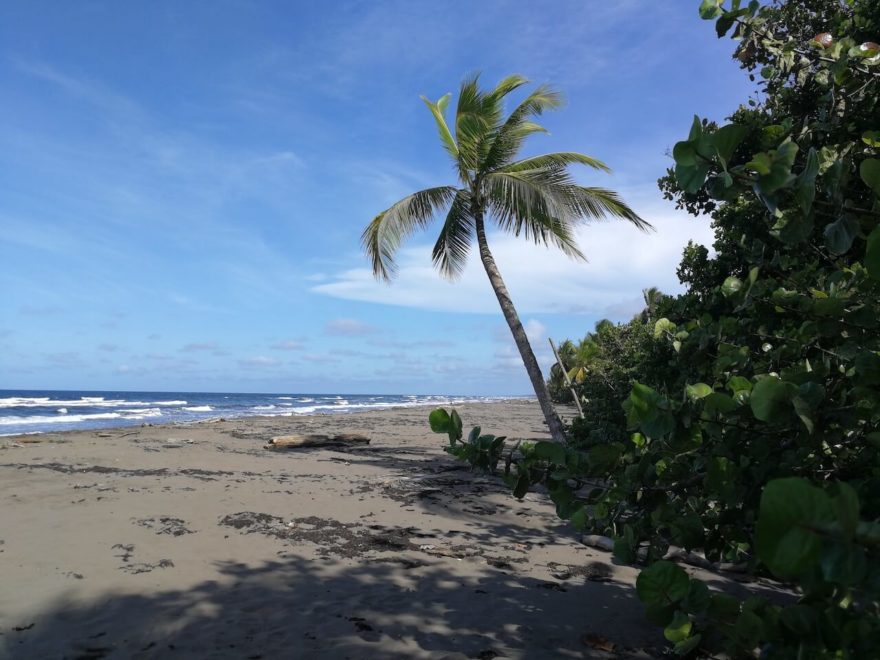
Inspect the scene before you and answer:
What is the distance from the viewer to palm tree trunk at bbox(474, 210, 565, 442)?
32.0 feet

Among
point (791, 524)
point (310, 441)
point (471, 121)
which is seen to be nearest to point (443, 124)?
point (471, 121)

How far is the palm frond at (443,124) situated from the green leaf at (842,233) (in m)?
10.2

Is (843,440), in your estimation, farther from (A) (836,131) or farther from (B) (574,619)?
(A) (836,131)

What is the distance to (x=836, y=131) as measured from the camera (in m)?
4.70

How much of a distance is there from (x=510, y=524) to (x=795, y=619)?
5.69 m

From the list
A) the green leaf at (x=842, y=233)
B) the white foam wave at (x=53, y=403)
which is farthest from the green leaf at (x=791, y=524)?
the white foam wave at (x=53, y=403)

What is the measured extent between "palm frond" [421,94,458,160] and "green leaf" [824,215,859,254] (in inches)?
402

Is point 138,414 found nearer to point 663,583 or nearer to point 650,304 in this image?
point 650,304

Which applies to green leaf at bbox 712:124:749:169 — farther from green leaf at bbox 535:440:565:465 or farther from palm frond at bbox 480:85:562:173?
palm frond at bbox 480:85:562:173

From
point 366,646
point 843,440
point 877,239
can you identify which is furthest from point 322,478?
point 877,239

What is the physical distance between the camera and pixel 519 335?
33.7ft

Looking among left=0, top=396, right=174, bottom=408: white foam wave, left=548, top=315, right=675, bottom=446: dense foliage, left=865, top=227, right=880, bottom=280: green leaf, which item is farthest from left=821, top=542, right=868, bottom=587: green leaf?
left=0, top=396, right=174, bottom=408: white foam wave

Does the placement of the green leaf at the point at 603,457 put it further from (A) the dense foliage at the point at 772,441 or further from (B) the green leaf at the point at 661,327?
(B) the green leaf at the point at 661,327

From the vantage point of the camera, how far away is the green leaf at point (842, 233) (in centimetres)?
142
